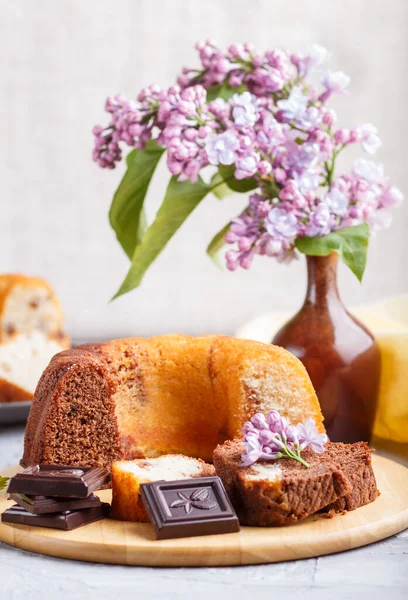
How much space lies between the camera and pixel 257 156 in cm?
209

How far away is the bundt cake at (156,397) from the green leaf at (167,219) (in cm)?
21

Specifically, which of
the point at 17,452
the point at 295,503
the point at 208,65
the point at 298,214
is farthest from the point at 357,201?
the point at 17,452

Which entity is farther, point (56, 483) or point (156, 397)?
point (156, 397)

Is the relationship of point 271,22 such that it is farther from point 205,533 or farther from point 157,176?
point 205,533

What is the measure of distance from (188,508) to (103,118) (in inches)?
130

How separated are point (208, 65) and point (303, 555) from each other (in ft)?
4.48

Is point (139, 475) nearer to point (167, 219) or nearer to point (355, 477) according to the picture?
point (355, 477)

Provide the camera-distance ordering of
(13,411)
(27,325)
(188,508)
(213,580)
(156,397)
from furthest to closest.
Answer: (27,325) → (13,411) → (156,397) → (188,508) → (213,580)

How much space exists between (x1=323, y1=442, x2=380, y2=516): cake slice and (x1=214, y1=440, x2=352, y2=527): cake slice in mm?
25

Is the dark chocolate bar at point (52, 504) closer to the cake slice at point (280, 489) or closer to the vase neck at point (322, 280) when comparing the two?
the cake slice at point (280, 489)

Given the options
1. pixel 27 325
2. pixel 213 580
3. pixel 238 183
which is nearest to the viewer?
pixel 213 580

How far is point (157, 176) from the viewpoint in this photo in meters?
4.61

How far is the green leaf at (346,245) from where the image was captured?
7.02 feet

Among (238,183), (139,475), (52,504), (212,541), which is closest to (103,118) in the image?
(238,183)
